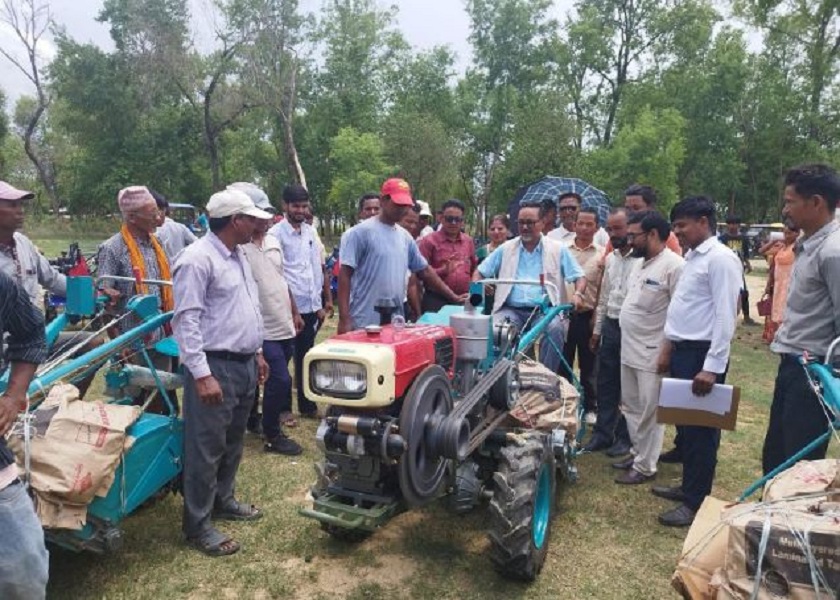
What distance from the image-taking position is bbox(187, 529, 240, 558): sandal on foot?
351cm

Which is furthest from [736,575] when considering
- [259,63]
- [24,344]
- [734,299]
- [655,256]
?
[259,63]

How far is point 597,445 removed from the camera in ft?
17.6

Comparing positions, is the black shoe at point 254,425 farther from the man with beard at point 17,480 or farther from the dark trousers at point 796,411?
the dark trousers at point 796,411

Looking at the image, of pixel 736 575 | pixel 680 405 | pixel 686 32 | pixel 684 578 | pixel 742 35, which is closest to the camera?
pixel 736 575

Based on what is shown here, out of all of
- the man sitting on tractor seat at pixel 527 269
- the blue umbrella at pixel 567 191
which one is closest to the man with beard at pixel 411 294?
the man sitting on tractor seat at pixel 527 269

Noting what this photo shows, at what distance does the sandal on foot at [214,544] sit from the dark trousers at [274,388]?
59.8 inches

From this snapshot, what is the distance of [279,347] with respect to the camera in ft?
16.9

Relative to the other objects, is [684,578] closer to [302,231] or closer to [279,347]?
[279,347]

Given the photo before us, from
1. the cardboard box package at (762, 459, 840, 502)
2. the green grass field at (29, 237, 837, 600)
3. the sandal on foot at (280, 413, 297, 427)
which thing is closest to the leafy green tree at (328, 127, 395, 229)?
the sandal on foot at (280, 413, 297, 427)

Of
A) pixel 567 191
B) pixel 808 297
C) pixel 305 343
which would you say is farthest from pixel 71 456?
pixel 567 191

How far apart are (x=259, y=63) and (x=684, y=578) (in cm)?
3216

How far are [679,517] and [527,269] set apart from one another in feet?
6.78

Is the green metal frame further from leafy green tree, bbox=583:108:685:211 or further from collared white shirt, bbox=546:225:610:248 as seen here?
leafy green tree, bbox=583:108:685:211

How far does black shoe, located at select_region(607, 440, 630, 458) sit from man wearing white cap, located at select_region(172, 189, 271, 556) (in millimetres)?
3066
